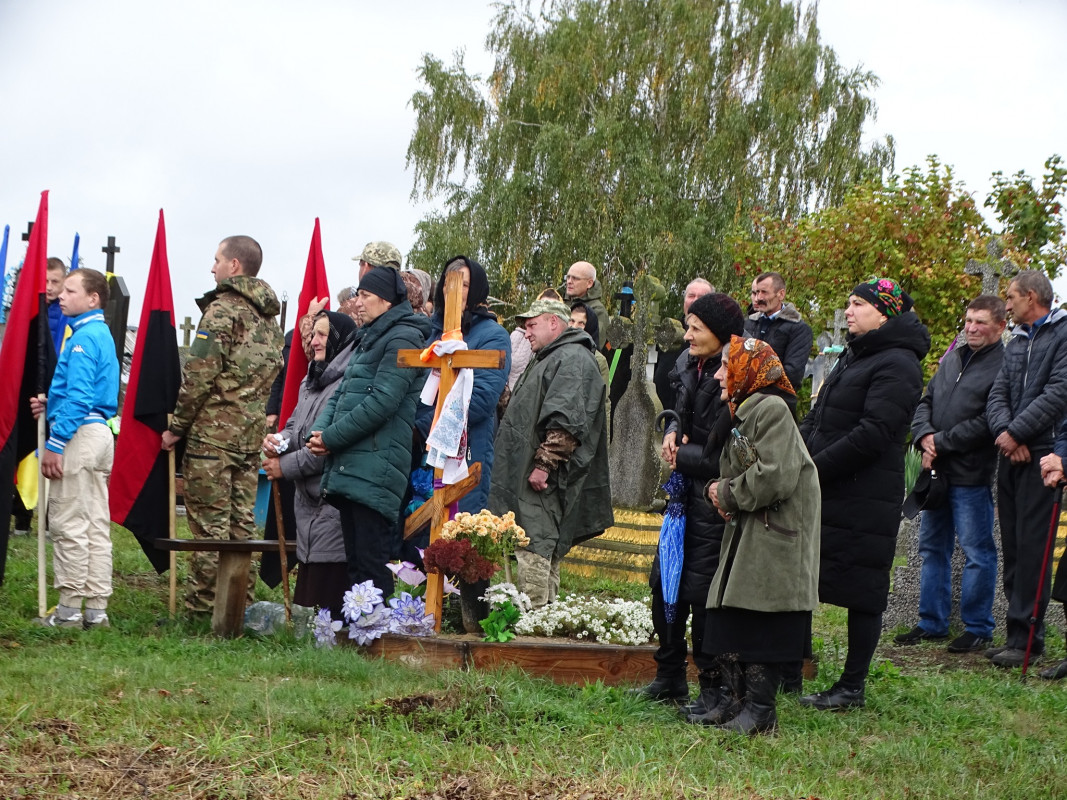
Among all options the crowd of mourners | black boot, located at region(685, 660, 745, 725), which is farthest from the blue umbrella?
black boot, located at region(685, 660, 745, 725)

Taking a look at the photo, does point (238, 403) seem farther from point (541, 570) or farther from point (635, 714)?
point (635, 714)

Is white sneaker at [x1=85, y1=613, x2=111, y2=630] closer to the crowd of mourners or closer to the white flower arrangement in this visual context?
the crowd of mourners

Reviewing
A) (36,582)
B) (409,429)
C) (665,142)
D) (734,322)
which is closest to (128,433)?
(36,582)

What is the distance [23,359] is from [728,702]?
15.4 feet

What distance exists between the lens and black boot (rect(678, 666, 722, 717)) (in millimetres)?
5746

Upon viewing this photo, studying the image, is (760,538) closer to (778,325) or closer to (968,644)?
(968,644)

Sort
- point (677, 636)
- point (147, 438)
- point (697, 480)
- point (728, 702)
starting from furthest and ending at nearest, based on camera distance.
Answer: point (147, 438) < point (677, 636) < point (697, 480) < point (728, 702)

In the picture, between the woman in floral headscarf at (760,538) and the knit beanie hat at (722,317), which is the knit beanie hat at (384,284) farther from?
the woman in floral headscarf at (760,538)

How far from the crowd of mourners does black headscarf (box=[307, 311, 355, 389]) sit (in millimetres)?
14

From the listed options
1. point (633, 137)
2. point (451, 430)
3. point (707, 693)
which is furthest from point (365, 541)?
point (633, 137)

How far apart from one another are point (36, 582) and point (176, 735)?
Answer: 4.27m

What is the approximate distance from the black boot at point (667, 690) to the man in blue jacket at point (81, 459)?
131 inches

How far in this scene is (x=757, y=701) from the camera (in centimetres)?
549

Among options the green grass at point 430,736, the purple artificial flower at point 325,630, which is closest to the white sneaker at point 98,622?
the green grass at point 430,736
